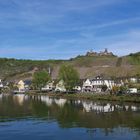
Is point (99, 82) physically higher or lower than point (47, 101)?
higher

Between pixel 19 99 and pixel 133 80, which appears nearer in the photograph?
pixel 19 99

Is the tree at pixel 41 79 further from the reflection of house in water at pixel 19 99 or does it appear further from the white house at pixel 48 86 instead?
the reflection of house in water at pixel 19 99

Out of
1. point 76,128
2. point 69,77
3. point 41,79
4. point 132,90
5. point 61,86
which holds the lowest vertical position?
point 76,128

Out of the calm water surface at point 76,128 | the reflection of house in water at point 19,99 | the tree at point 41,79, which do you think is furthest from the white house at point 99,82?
the calm water surface at point 76,128

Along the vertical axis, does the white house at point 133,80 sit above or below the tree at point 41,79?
below

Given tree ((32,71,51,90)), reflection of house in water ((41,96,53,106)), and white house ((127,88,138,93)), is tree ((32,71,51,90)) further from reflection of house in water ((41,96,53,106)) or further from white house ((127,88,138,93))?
white house ((127,88,138,93))

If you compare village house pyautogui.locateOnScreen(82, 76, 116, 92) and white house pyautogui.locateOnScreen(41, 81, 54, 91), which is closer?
village house pyautogui.locateOnScreen(82, 76, 116, 92)

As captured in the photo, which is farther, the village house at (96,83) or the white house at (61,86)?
the white house at (61,86)

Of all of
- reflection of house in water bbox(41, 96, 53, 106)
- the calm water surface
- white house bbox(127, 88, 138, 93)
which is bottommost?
the calm water surface

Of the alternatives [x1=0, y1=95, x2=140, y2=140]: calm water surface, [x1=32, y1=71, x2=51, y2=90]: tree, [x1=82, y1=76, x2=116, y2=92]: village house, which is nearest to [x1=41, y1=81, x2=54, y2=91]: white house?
[x1=32, y1=71, x2=51, y2=90]: tree

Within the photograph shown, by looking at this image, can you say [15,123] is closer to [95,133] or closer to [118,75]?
[95,133]

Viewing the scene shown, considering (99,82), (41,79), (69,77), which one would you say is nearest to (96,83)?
(99,82)

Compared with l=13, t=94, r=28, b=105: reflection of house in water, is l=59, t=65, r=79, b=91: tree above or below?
above

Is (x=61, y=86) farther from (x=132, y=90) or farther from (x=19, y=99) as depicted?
(x=132, y=90)
